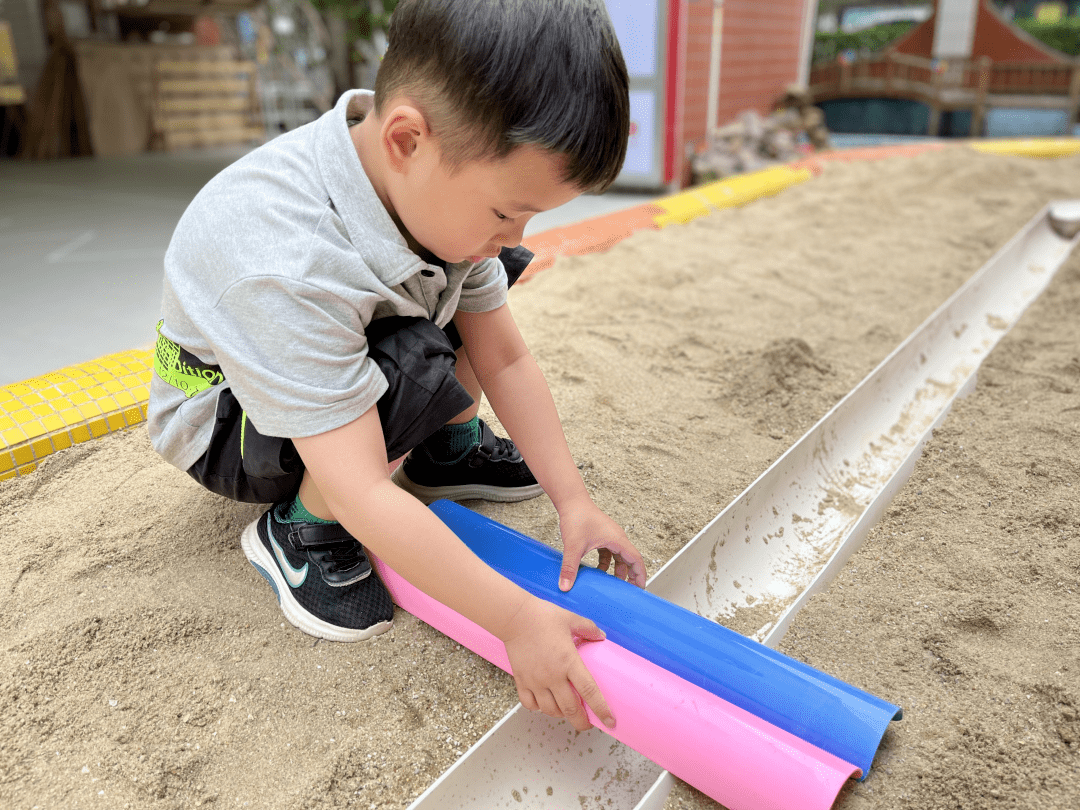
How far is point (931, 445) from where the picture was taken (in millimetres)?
1596

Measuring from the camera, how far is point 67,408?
162cm

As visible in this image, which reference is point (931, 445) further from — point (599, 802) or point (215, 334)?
point (215, 334)

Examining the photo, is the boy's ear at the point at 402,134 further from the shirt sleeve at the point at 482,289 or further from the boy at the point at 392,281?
the shirt sleeve at the point at 482,289

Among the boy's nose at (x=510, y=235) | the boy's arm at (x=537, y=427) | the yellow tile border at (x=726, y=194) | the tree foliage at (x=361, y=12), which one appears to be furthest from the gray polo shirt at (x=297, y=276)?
the tree foliage at (x=361, y=12)

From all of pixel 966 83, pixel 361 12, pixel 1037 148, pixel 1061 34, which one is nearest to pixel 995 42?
pixel 966 83

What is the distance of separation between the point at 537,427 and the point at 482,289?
0.76ft

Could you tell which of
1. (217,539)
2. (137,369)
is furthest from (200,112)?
(217,539)

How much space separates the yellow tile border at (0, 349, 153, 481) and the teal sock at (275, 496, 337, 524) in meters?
0.64

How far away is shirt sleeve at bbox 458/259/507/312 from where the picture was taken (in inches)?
47.8

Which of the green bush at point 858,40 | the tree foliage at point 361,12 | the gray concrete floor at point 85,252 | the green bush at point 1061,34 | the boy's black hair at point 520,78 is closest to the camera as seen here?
the boy's black hair at point 520,78

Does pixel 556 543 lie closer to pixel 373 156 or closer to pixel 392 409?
pixel 392 409

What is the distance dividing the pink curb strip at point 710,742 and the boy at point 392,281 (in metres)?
0.04

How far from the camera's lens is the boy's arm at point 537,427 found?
3.71ft

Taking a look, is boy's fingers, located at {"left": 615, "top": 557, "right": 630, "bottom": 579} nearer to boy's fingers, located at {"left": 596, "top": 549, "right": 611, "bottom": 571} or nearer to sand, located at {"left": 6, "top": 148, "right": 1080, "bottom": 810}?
boy's fingers, located at {"left": 596, "top": 549, "right": 611, "bottom": 571}
